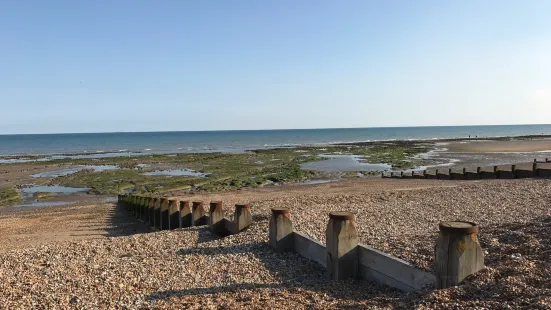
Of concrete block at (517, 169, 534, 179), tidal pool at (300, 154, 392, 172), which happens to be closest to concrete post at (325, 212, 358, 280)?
concrete block at (517, 169, 534, 179)

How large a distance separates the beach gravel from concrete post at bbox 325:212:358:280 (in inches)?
8.0

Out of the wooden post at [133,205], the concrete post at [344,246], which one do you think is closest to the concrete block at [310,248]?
the concrete post at [344,246]

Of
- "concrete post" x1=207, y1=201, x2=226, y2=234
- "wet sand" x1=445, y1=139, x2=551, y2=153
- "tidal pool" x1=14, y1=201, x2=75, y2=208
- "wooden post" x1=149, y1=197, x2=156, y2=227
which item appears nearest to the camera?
"concrete post" x1=207, y1=201, x2=226, y2=234

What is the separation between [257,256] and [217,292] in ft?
5.86

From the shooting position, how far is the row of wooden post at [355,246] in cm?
489

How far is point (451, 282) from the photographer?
4.96 metres

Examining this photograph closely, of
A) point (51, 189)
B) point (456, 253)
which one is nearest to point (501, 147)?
point (51, 189)

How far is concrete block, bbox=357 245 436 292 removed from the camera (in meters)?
5.31

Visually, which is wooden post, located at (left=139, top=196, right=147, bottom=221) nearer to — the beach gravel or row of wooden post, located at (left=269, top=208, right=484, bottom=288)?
the beach gravel

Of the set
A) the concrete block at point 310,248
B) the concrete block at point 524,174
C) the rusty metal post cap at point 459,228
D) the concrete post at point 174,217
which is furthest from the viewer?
the concrete block at point 524,174

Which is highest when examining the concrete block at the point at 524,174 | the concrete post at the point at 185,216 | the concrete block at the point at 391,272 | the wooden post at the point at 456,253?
the wooden post at the point at 456,253

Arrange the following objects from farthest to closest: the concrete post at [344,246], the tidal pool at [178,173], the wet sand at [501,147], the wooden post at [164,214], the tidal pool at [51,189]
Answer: the wet sand at [501,147] → the tidal pool at [178,173] → the tidal pool at [51,189] → the wooden post at [164,214] → the concrete post at [344,246]

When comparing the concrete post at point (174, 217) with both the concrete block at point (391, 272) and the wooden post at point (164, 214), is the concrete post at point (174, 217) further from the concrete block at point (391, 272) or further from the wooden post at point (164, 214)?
the concrete block at point (391, 272)

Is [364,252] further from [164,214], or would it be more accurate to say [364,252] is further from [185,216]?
[164,214]
